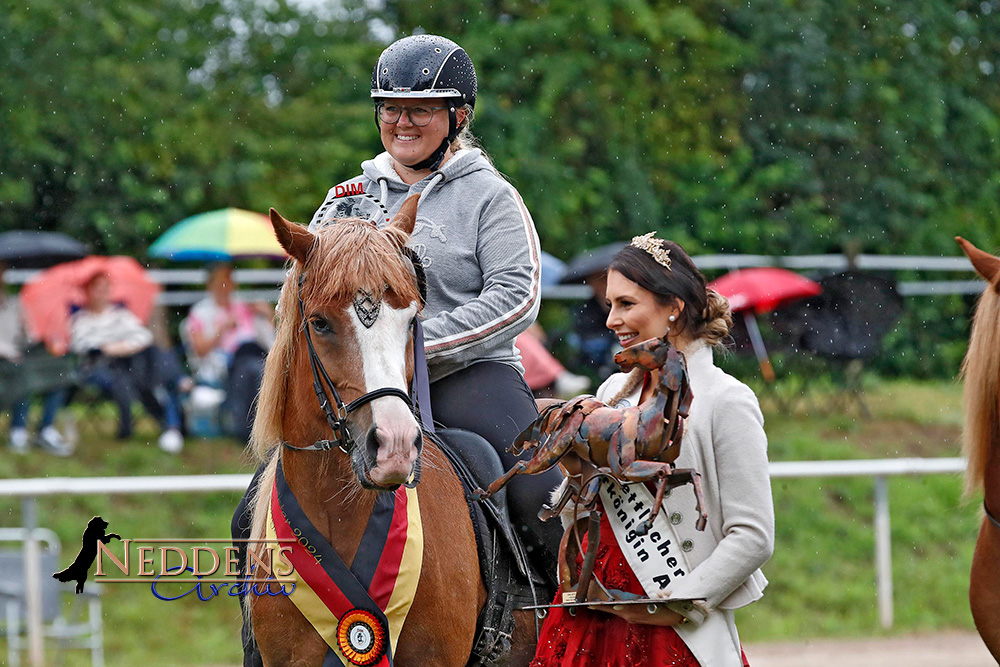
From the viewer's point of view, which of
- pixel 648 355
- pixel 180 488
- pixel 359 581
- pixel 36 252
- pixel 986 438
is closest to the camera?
pixel 648 355

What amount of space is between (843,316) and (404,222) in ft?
35.8

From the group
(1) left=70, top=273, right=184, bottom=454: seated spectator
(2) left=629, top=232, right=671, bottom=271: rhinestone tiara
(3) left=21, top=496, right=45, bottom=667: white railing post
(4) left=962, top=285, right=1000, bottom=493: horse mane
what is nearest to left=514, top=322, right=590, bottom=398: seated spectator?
(1) left=70, top=273, right=184, bottom=454: seated spectator

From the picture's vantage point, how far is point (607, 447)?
336 centimetres

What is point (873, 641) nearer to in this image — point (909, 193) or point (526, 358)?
point (526, 358)

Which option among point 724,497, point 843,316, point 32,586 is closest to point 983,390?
point 724,497

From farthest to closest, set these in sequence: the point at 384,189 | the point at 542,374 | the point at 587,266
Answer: the point at 587,266, the point at 542,374, the point at 384,189

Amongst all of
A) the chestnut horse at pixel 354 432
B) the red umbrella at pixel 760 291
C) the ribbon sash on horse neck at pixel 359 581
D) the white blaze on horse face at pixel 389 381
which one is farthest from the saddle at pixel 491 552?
the red umbrella at pixel 760 291

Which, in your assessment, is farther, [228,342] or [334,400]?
[228,342]

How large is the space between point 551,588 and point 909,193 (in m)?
12.7

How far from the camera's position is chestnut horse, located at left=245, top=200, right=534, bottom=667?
3.45 m

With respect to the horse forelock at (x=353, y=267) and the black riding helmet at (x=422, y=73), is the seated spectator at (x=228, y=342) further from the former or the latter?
the horse forelock at (x=353, y=267)

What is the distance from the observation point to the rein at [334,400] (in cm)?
343

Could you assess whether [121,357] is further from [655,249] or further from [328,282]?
[655,249]

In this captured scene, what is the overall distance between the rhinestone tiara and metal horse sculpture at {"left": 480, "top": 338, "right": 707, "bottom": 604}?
0.35m
